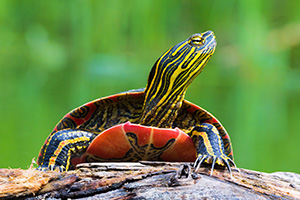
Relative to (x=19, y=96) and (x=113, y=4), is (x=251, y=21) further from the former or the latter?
(x=19, y=96)

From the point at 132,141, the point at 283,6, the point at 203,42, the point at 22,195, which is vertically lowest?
the point at 22,195

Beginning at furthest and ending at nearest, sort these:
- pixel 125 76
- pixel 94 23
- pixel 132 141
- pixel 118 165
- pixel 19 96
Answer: pixel 125 76 → pixel 94 23 → pixel 19 96 → pixel 132 141 → pixel 118 165

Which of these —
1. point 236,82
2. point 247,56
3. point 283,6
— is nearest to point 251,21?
point 247,56

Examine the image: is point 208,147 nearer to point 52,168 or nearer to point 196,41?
point 196,41

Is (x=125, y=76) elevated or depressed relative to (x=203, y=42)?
elevated

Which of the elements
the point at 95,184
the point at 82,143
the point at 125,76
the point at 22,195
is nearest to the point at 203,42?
the point at 82,143

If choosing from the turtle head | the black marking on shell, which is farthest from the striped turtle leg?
the turtle head

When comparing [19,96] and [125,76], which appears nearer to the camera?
[19,96]

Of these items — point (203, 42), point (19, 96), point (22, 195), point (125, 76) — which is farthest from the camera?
point (125, 76)
